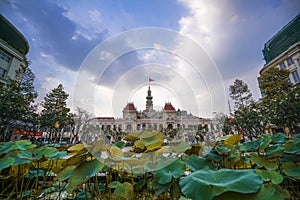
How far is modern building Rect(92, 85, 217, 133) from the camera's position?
99 centimetres

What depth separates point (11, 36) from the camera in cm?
1469

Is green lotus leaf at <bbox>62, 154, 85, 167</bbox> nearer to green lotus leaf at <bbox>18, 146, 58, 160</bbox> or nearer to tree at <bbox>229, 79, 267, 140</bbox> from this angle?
green lotus leaf at <bbox>18, 146, 58, 160</bbox>

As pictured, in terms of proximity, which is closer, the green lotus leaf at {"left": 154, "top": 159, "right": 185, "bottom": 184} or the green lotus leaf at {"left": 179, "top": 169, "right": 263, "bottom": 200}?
the green lotus leaf at {"left": 179, "top": 169, "right": 263, "bottom": 200}

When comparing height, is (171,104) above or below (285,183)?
above

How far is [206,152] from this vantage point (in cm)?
65

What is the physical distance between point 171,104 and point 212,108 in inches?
12.0

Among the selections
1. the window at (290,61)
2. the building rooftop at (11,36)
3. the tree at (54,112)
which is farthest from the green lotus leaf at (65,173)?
the window at (290,61)

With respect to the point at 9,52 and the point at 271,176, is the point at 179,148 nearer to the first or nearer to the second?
the point at 271,176

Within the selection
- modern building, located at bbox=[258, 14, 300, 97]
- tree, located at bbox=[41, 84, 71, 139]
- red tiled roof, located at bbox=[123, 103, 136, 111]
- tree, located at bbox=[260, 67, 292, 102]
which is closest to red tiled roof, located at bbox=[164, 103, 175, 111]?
red tiled roof, located at bbox=[123, 103, 136, 111]

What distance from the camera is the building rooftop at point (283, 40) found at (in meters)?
15.6

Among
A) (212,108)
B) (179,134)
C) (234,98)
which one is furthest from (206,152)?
(234,98)

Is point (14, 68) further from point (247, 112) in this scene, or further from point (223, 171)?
point (247, 112)

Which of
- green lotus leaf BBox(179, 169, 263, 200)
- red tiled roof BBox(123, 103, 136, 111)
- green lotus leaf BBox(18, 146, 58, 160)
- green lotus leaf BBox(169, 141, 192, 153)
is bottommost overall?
green lotus leaf BBox(179, 169, 263, 200)

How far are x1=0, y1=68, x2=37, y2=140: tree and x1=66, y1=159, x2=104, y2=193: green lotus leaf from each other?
1048 cm
